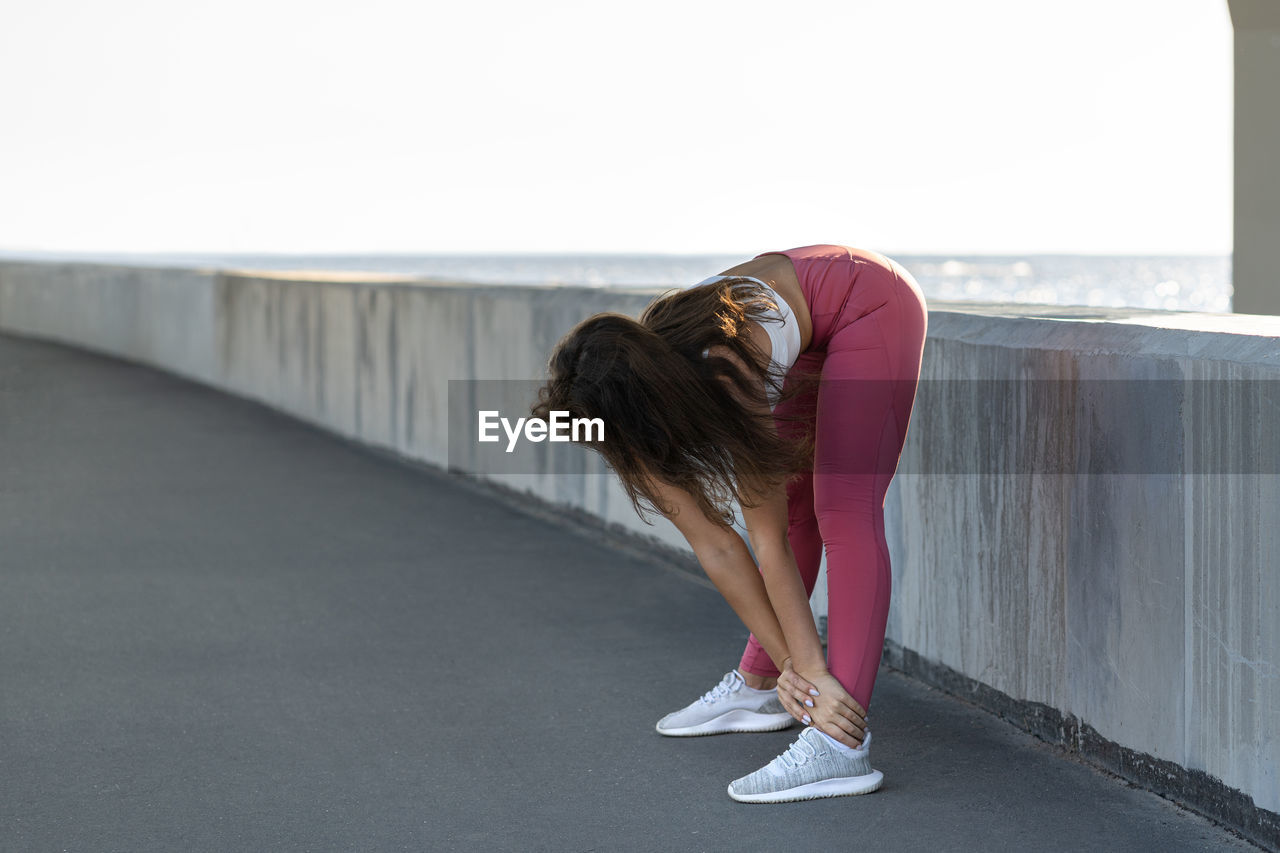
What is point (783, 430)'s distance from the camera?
429cm

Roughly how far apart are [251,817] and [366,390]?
7.51 meters

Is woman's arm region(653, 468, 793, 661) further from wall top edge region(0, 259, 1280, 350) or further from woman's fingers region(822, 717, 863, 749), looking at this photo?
wall top edge region(0, 259, 1280, 350)

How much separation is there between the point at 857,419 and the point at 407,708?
1.73 m

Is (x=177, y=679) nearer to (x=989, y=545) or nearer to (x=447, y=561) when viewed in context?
(x=447, y=561)

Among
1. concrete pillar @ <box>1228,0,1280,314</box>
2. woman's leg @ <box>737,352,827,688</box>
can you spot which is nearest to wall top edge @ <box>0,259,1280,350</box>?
woman's leg @ <box>737,352,827,688</box>

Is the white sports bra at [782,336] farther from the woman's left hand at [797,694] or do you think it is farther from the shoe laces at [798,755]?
the shoe laces at [798,755]

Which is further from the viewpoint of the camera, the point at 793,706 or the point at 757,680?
the point at 757,680

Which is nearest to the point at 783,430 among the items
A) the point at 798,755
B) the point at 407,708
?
the point at 798,755

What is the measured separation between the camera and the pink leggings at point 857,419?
13.3ft

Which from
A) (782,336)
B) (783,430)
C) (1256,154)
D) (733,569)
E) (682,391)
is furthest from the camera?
(1256,154)

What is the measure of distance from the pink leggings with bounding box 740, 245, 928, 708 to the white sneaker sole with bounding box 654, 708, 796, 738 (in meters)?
0.54

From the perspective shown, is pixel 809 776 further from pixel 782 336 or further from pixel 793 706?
pixel 782 336

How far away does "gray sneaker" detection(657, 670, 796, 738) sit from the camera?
454cm

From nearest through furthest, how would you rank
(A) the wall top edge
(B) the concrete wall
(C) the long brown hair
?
1. (B) the concrete wall
2. (C) the long brown hair
3. (A) the wall top edge
